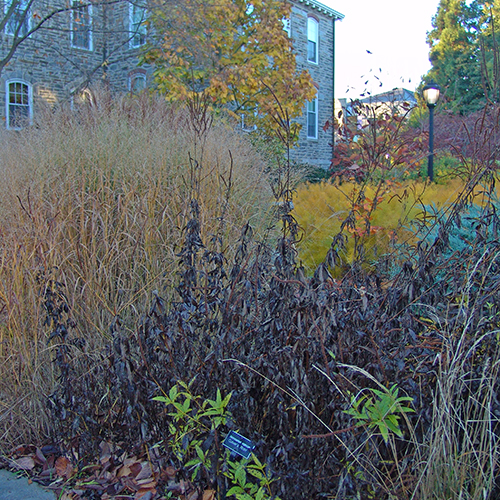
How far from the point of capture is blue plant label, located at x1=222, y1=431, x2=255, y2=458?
5.77 ft

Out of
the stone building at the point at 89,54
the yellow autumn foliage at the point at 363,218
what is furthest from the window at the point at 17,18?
the yellow autumn foliage at the point at 363,218

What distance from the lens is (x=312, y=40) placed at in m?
20.5

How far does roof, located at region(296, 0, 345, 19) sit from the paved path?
1990 cm

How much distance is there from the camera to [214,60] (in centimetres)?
1168

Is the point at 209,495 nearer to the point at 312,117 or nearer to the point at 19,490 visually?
the point at 19,490

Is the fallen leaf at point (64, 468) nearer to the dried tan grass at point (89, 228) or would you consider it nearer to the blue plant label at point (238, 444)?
the dried tan grass at point (89, 228)

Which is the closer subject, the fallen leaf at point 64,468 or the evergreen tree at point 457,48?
the fallen leaf at point 64,468

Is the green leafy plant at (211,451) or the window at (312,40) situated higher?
the window at (312,40)

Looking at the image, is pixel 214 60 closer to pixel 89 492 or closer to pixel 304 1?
pixel 304 1

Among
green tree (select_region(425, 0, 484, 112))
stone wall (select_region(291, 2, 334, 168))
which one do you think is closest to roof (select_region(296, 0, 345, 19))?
stone wall (select_region(291, 2, 334, 168))

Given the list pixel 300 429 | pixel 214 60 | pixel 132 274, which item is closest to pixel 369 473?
pixel 300 429

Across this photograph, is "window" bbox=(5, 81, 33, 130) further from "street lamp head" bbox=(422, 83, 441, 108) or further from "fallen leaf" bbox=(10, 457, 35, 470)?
"fallen leaf" bbox=(10, 457, 35, 470)

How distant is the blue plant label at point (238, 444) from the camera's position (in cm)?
176

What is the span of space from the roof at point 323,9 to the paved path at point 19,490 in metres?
19.9
